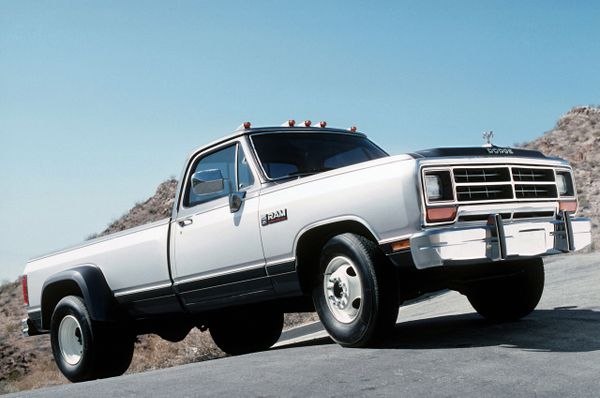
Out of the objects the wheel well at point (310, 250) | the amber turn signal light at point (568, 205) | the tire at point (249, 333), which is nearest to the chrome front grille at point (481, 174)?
the amber turn signal light at point (568, 205)

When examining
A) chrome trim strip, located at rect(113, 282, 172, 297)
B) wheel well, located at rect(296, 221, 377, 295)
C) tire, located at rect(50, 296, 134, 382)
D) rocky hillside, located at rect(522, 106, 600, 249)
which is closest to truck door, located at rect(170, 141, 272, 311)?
chrome trim strip, located at rect(113, 282, 172, 297)

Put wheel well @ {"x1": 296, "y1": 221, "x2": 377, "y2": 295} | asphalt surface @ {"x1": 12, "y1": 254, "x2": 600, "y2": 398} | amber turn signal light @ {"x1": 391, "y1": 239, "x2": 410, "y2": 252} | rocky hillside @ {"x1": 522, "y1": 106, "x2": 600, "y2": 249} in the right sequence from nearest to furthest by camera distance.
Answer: asphalt surface @ {"x1": 12, "y1": 254, "x2": 600, "y2": 398}
amber turn signal light @ {"x1": 391, "y1": 239, "x2": 410, "y2": 252}
wheel well @ {"x1": 296, "y1": 221, "x2": 377, "y2": 295}
rocky hillside @ {"x1": 522, "y1": 106, "x2": 600, "y2": 249}

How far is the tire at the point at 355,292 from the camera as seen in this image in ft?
18.7

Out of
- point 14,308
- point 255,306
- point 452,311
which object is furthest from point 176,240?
point 14,308

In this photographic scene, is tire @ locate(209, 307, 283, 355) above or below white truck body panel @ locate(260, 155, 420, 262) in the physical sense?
below

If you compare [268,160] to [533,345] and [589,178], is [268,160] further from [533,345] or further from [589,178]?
[589,178]

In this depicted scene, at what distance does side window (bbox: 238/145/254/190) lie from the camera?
7.08 meters

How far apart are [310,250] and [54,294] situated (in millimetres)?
3807

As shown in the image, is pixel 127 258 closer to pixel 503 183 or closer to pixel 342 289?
pixel 342 289

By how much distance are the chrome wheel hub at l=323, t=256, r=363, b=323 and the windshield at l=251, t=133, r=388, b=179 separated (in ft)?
4.11

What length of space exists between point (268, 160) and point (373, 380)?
116 inches

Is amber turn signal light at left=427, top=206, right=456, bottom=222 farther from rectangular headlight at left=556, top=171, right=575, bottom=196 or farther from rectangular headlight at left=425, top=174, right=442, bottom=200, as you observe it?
rectangular headlight at left=556, top=171, right=575, bottom=196

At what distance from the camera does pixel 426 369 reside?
5039 millimetres

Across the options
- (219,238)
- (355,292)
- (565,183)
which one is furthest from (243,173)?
(565,183)
